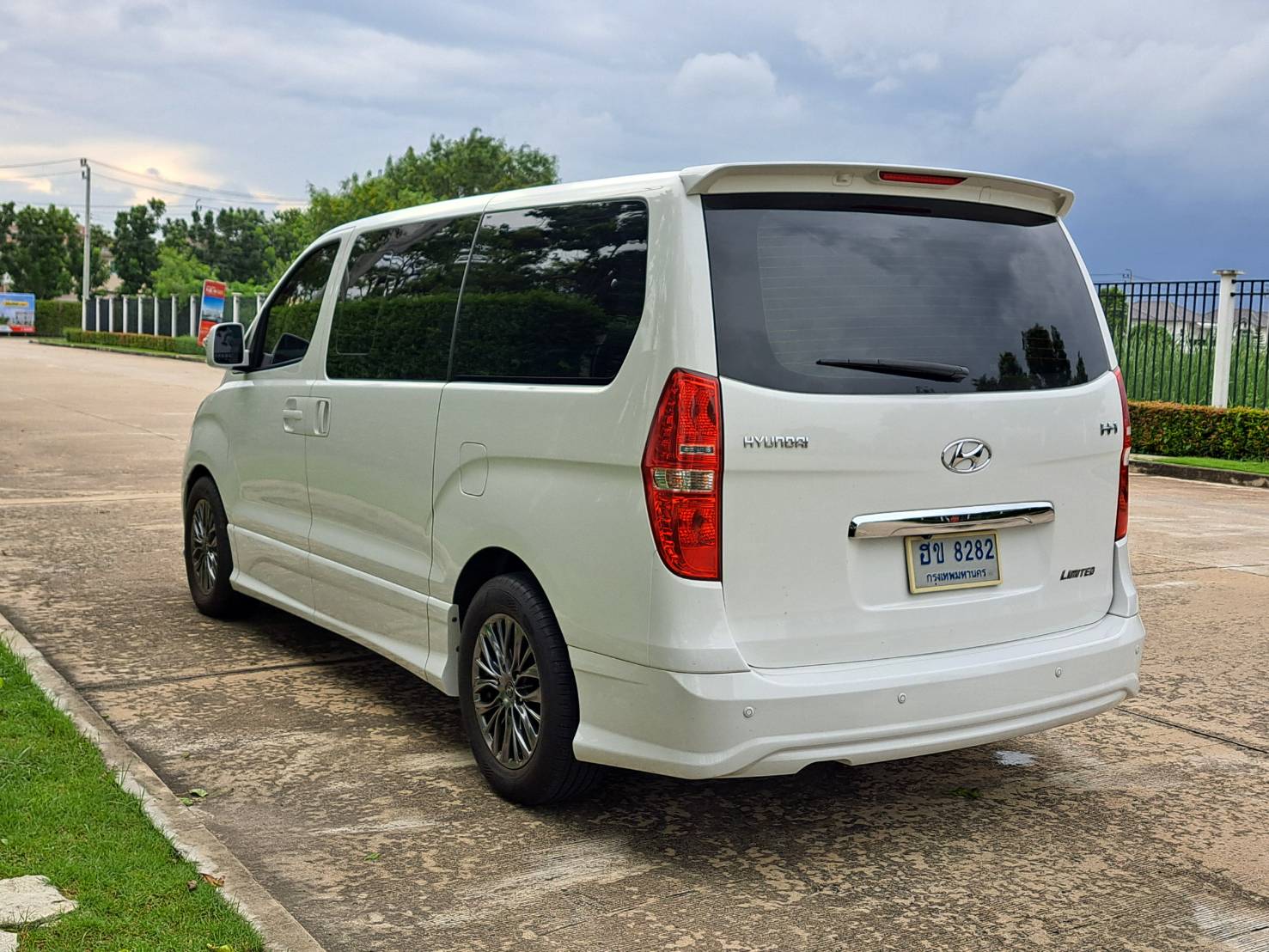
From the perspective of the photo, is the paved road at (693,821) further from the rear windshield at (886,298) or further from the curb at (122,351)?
the curb at (122,351)

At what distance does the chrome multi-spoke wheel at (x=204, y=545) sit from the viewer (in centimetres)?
696

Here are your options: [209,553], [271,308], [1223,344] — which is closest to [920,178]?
[271,308]

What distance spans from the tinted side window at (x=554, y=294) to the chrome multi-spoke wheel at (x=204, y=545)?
2.76 m

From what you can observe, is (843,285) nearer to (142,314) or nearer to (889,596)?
(889,596)

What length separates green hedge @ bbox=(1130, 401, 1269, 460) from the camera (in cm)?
1777

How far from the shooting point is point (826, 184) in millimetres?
4031

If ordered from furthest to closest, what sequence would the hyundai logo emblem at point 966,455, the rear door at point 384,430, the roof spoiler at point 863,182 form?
the rear door at point 384,430, the hyundai logo emblem at point 966,455, the roof spoiler at point 863,182

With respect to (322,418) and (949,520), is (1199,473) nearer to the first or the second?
(322,418)

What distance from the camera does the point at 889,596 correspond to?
13.0 feet

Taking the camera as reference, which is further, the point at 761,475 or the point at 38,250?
the point at 38,250

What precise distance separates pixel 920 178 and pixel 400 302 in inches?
80.8

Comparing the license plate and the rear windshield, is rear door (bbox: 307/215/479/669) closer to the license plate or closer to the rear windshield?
the rear windshield

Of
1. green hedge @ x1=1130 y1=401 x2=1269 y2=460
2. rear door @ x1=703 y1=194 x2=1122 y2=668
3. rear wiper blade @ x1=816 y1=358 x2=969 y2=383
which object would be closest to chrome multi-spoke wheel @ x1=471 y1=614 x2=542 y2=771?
rear door @ x1=703 y1=194 x2=1122 y2=668

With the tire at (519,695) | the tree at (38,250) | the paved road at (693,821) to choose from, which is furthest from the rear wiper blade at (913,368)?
the tree at (38,250)
